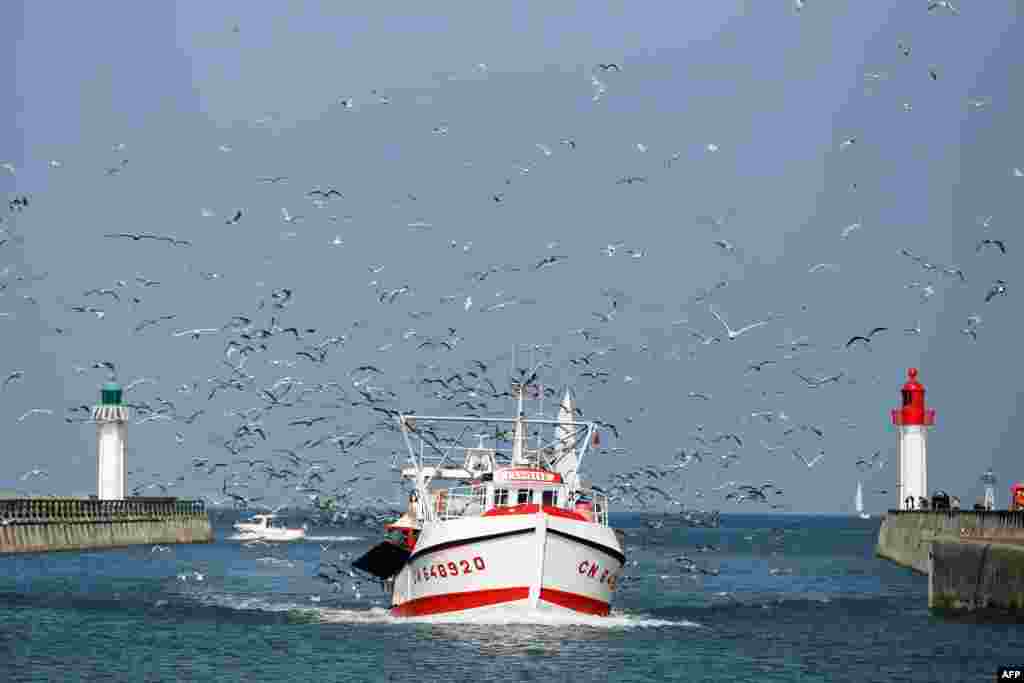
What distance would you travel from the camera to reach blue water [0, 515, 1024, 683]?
50188 mm

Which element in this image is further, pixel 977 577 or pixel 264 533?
pixel 264 533

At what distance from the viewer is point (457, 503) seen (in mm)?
63125

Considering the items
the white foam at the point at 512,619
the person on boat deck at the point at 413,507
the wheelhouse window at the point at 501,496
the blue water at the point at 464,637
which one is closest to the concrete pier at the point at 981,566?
the blue water at the point at 464,637

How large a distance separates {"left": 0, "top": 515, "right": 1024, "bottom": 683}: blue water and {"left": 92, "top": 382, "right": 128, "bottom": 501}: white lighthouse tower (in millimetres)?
43057

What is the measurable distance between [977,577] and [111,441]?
85.9 metres

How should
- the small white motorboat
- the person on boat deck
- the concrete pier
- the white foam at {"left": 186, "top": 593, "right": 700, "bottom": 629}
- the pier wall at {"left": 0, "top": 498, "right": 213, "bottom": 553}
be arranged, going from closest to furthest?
the concrete pier < the white foam at {"left": 186, "top": 593, "right": 700, "bottom": 629} < the person on boat deck < the pier wall at {"left": 0, "top": 498, "right": 213, "bottom": 553} < the small white motorboat

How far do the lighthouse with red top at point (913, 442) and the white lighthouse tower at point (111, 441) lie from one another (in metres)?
52.1

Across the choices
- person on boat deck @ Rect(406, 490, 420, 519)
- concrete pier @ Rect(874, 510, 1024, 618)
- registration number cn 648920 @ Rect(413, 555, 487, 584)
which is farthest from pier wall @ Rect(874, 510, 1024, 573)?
person on boat deck @ Rect(406, 490, 420, 519)

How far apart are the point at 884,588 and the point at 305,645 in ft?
133

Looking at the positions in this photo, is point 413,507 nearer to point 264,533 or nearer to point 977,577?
point 977,577

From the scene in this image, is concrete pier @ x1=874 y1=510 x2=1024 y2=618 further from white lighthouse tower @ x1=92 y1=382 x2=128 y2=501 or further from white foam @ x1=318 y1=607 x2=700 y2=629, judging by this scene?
white lighthouse tower @ x1=92 y1=382 x2=128 y2=501

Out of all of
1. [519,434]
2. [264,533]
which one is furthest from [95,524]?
[519,434]

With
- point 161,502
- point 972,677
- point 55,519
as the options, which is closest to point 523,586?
point 972,677

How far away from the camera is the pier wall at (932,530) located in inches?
2894
